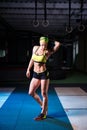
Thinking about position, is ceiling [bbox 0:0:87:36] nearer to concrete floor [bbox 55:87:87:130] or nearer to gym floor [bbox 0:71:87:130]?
concrete floor [bbox 55:87:87:130]

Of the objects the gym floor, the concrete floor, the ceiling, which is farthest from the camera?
the ceiling

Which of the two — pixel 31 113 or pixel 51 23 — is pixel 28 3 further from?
pixel 31 113

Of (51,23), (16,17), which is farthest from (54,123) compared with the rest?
(51,23)

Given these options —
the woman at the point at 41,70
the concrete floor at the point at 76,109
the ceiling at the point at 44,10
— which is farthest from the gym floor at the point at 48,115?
the ceiling at the point at 44,10

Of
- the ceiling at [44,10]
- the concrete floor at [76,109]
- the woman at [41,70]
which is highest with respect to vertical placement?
the ceiling at [44,10]

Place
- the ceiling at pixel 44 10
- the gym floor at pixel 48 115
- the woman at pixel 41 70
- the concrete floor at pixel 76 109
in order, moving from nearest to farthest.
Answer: the gym floor at pixel 48 115 → the concrete floor at pixel 76 109 → the woman at pixel 41 70 → the ceiling at pixel 44 10

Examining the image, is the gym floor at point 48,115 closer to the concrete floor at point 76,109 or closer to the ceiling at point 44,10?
the concrete floor at point 76,109

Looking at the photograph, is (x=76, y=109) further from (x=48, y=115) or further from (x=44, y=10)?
(x=44, y=10)

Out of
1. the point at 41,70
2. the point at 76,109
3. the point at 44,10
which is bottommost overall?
the point at 76,109

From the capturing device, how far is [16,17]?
14.0 m

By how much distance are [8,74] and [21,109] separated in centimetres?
725

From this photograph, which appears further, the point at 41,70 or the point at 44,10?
the point at 44,10

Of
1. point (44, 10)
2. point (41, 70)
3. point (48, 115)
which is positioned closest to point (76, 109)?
point (48, 115)

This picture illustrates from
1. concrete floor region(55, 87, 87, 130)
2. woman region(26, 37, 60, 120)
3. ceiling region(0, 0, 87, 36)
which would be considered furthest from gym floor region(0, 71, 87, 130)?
ceiling region(0, 0, 87, 36)
